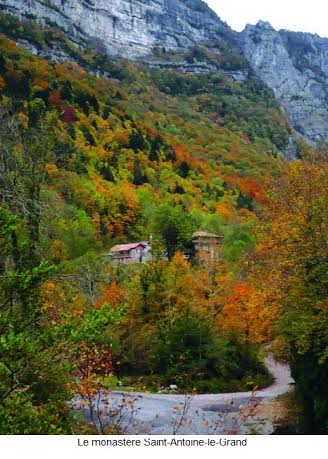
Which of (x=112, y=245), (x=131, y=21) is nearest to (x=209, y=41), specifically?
(x=131, y=21)

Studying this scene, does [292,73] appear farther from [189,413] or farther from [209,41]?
[189,413]

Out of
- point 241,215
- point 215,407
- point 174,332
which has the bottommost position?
point 241,215

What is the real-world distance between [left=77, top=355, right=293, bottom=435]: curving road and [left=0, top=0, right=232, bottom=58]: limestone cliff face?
111008mm

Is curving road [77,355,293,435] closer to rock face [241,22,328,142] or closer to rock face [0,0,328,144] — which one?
rock face [0,0,328,144]

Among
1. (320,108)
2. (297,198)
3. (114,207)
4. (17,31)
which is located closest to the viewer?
(297,198)

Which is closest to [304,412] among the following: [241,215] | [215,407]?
[215,407]

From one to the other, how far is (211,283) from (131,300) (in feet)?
14.4

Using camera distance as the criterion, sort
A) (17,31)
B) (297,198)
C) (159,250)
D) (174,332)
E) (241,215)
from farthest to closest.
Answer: (17,31), (241,215), (159,250), (174,332), (297,198)

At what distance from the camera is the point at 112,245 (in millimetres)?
48469

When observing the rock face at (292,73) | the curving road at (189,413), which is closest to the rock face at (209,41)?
the rock face at (292,73)

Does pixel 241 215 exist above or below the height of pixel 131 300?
below

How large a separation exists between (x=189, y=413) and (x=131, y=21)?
16126cm

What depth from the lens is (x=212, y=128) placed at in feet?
366

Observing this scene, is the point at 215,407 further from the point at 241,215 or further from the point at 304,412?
the point at 241,215
